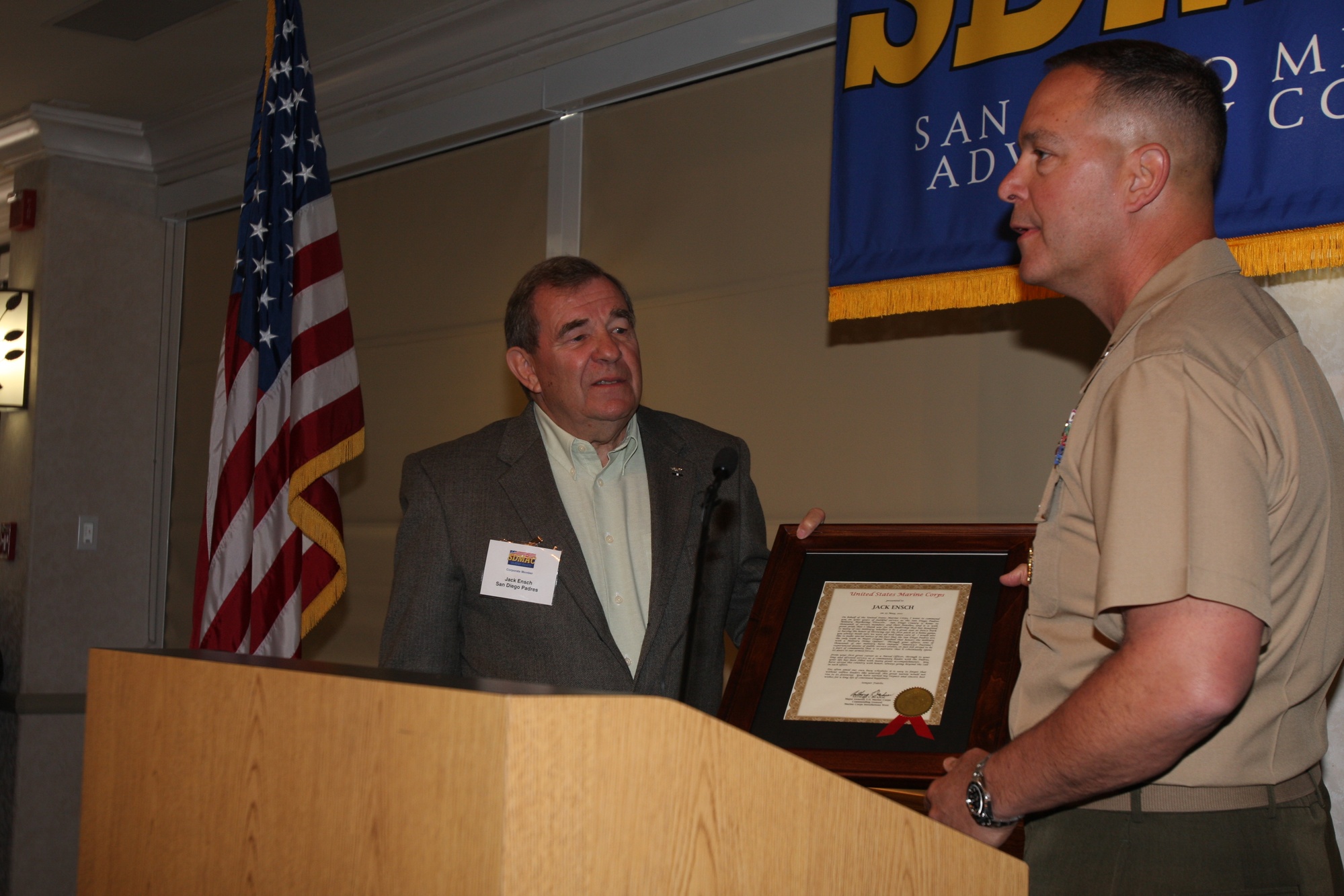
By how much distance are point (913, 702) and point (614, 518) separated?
2.75 ft

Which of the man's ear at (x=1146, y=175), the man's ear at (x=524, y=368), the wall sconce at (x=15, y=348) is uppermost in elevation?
the wall sconce at (x=15, y=348)

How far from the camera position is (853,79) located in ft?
8.91

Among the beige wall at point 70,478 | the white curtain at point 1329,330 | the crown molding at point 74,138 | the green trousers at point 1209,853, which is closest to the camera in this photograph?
the green trousers at point 1209,853

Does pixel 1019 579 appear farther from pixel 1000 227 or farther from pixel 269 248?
pixel 269 248

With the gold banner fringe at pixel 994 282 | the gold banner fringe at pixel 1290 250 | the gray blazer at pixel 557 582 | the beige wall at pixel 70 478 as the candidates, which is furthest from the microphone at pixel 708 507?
the beige wall at pixel 70 478

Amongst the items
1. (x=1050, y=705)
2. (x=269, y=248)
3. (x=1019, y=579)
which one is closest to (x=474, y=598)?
(x=1019, y=579)

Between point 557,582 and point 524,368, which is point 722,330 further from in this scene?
point 557,582

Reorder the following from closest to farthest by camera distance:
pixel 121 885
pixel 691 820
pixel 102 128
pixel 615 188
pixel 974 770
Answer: pixel 691 820 → pixel 121 885 → pixel 974 770 → pixel 615 188 → pixel 102 128

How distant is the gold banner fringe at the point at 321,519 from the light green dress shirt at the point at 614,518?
1099 millimetres

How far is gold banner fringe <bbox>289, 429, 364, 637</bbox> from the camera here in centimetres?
334

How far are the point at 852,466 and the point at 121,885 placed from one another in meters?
2.23

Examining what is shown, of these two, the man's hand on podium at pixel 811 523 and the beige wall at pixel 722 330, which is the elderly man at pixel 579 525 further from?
the beige wall at pixel 722 330

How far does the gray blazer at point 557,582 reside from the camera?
2.25 m

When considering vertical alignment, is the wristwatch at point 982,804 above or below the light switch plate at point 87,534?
below
